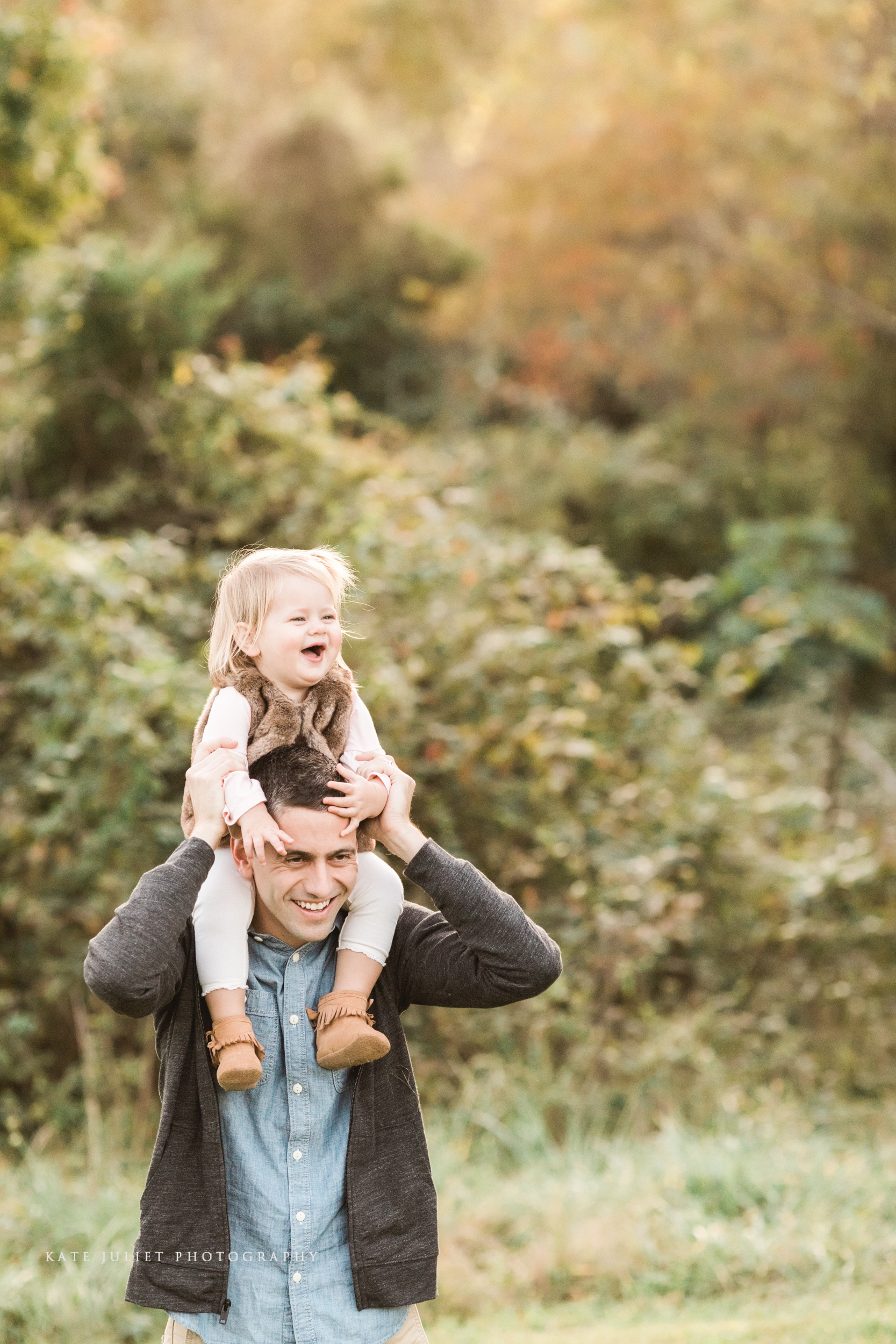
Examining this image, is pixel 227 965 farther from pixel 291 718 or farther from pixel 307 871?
pixel 291 718

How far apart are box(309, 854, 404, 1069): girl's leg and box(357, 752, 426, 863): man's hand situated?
0.29ft

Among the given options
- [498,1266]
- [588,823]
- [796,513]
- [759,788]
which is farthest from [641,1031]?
[796,513]

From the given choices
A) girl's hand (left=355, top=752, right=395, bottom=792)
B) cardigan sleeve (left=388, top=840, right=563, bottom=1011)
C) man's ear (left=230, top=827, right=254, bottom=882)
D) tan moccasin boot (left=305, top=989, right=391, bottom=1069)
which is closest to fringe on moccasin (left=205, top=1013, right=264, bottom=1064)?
tan moccasin boot (left=305, top=989, right=391, bottom=1069)

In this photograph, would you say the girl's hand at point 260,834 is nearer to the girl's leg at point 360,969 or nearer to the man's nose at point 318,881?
the man's nose at point 318,881

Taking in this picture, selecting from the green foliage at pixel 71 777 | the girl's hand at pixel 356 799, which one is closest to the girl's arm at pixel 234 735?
the girl's hand at pixel 356 799

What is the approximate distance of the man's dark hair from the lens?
211cm

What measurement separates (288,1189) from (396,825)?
61 cm

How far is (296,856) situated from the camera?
2.09 metres

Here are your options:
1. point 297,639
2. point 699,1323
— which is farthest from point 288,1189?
point 699,1323

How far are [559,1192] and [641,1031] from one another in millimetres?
1388

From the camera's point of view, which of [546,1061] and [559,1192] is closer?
[559,1192]

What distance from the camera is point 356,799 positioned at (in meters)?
2.08

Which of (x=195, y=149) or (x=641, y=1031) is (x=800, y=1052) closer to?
(x=641, y=1031)

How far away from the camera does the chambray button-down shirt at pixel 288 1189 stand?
2025 millimetres
